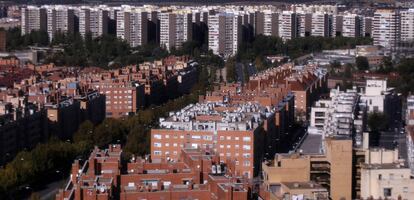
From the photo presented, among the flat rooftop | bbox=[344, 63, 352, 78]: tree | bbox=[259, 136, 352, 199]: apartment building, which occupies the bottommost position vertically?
the flat rooftop

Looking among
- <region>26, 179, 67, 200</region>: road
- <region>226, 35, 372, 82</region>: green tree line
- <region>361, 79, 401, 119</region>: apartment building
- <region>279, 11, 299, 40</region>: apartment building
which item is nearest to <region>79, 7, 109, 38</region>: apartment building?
<region>226, 35, 372, 82</region>: green tree line

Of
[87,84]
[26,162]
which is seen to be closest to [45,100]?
[87,84]

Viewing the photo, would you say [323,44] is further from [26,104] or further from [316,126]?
[26,104]

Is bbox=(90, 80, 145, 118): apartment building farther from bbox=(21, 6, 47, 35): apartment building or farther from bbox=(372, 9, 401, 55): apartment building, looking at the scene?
bbox=(21, 6, 47, 35): apartment building

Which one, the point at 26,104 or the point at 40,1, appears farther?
the point at 40,1

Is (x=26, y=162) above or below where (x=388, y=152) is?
below

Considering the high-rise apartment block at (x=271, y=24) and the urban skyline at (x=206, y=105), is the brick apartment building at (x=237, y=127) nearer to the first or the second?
the urban skyline at (x=206, y=105)

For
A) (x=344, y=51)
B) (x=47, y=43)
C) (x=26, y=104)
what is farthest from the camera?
(x=47, y=43)

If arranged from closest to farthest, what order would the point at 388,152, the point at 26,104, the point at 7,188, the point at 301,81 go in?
1. the point at 388,152
2. the point at 7,188
3. the point at 26,104
4. the point at 301,81

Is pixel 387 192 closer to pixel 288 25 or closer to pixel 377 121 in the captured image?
pixel 377 121
